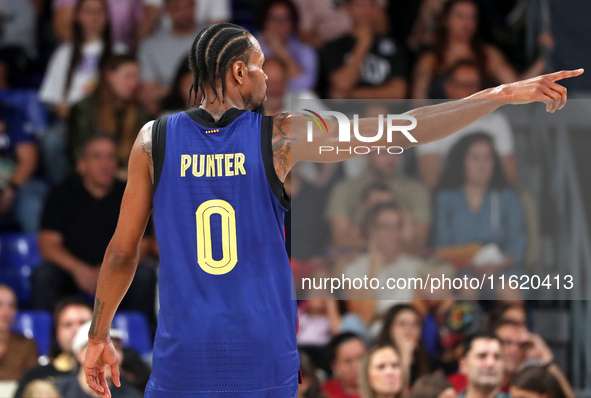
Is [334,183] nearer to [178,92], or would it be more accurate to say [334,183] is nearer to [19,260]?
[178,92]

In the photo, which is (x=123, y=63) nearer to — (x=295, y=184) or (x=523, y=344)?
(x=295, y=184)

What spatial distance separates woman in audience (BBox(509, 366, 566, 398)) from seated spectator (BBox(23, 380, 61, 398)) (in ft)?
8.90

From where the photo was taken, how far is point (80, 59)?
7449 mm

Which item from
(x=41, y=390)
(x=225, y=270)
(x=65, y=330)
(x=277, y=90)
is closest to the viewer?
(x=225, y=270)

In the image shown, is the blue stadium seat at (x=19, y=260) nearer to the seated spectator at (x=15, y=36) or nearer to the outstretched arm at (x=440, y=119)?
the seated spectator at (x=15, y=36)

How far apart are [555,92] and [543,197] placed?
101 inches

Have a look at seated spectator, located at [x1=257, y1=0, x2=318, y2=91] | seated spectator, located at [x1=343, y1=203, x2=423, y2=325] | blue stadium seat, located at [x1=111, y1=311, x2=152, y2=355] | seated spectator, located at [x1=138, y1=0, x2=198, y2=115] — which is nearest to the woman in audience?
seated spectator, located at [x1=343, y1=203, x2=423, y2=325]

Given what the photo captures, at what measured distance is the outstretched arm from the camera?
274 cm

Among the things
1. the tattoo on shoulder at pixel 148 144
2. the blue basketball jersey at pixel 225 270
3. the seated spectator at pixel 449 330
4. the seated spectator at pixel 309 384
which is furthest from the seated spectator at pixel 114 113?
the blue basketball jersey at pixel 225 270

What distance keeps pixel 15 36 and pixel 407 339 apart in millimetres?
4856

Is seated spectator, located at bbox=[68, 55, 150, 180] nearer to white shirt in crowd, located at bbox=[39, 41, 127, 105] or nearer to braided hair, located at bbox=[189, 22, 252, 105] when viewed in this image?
white shirt in crowd, located at bbox=[39, 41, 127, 105]

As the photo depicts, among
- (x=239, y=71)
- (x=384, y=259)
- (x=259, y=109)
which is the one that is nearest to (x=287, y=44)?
(x=384, y=259)

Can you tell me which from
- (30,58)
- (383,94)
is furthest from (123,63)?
(383,94)

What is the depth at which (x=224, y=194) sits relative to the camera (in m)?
2.73
